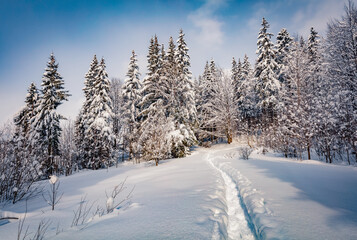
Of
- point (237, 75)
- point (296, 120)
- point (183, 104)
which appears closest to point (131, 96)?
point (183, 104)

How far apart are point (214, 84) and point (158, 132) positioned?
1760cm

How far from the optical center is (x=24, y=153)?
17.5 ft

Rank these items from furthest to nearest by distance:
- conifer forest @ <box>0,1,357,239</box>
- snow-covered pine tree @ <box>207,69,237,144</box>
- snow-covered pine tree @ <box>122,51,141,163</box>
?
snow-covered pine tree @ <box>207,69,237,144</box> < snow-covered pine tree @ <box>122,51,141,163</box> < conifer forest @ <box>0,1,357,239</box>

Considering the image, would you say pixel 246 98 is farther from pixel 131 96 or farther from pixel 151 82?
pixel 131 96

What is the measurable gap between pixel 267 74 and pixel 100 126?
2298 cm

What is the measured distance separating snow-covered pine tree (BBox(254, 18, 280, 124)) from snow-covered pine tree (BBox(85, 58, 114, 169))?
795 inches

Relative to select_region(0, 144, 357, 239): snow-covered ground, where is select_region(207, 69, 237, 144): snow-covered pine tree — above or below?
above

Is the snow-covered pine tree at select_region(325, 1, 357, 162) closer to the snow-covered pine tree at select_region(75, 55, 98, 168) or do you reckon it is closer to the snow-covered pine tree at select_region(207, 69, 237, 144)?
the snow-covered pine tree at select_region(207, 69, 237, 144)

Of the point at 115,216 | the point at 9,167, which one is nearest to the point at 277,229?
the point at 115,216

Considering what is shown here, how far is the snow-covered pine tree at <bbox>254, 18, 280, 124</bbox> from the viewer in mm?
21891

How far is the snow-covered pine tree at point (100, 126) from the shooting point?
17.8 metres

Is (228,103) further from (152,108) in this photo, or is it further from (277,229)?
(277,229)

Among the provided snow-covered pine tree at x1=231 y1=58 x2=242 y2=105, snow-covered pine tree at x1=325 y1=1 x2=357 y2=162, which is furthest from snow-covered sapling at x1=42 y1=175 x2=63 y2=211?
snow-covered pine tree at x1=231 y1=58 x2=242 y2=105

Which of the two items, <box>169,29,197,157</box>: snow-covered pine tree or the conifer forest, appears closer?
the conifer forest
